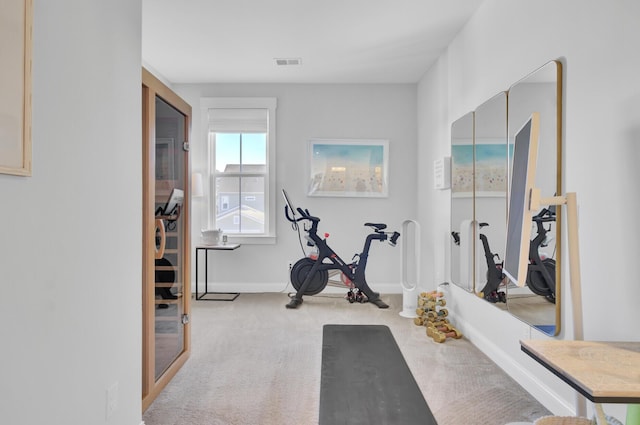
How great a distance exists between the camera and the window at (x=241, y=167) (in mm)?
5289

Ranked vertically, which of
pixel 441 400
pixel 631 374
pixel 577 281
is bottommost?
pixel 441 400

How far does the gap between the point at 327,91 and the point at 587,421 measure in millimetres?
4710

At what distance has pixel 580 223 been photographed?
197 centimetres

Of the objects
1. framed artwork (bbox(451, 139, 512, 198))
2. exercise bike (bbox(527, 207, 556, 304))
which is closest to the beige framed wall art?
exercise bike (bbox(527, 207, 556, 304))

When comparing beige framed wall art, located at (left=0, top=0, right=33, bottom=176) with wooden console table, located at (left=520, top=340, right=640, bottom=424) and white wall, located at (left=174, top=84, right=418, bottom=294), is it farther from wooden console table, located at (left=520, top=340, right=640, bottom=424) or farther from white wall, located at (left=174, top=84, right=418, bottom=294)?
white wall, located at (left=174, top=84, right=418, bottom=294)

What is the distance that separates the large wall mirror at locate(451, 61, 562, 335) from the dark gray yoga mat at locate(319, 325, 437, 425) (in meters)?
1.10

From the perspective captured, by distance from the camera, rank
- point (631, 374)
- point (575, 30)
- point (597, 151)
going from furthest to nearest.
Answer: point (575, 30), point (597, 151), point (631, 374)

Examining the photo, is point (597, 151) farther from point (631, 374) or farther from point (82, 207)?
point (82, 207)

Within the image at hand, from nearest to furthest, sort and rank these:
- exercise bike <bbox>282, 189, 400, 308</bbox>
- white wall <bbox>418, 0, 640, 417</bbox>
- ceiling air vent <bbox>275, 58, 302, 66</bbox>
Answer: white wall <bbox>418, 0, 640, 417</bbox>, ceiling air vent <bbox>275, 58, 302, 66</bbox>, exercise bike <bbox>282, 189, 400, 308</bbox>

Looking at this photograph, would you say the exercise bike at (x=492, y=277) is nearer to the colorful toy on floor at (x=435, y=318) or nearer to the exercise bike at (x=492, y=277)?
the exercise bike at (x=492, y=277)

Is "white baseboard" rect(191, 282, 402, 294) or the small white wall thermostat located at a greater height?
the small white wall thermostat

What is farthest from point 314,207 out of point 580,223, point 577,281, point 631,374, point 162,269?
point 631,374

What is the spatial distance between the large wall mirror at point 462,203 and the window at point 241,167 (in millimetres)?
2403

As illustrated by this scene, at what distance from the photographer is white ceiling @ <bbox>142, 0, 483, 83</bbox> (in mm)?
3277
